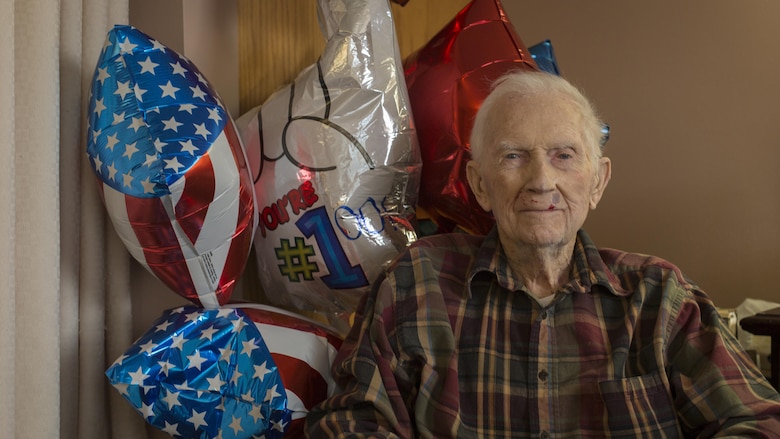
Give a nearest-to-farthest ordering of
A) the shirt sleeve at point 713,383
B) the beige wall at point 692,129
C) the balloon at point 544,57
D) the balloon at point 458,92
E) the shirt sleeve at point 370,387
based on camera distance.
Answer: the shirt sleeve at point 713,383
the shirt sleeve at point 370,387
the balloon at point 458,92
the balloon at point 544,57
the beige wall at point 692,129

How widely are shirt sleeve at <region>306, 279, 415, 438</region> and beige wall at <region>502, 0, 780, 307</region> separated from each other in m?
1.32

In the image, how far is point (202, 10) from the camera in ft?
5.05

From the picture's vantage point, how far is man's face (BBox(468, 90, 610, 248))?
1251 millimetres

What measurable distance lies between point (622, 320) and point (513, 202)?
28 cm

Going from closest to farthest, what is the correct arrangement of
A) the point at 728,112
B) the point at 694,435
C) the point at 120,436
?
the point at 694,435, the point at 120,436, the point at 728,112

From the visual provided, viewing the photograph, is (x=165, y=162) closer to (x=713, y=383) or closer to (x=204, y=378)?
(x=204, y=378)

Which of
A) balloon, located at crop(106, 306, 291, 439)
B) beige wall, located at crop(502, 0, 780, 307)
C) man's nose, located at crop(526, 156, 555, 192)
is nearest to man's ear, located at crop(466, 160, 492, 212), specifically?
man's nose, located at crop(526, 156, 555, 192)

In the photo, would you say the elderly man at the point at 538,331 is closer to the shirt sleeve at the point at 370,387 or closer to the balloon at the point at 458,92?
the shirt sleeve at the point at 370,387

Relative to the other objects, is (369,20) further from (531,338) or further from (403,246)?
(531,338)

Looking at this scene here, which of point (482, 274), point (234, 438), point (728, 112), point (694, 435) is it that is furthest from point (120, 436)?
point (728, 112)

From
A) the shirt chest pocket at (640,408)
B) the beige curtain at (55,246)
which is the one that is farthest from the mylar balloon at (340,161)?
the shirt chest pocket at (640,408)

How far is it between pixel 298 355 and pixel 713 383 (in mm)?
705

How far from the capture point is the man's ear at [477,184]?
1.37 meters

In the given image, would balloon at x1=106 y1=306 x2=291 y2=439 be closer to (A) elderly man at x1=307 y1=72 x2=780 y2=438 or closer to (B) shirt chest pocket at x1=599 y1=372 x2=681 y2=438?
(A) elderly man at x1=307 y1=72 x2=780 y2=438
